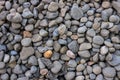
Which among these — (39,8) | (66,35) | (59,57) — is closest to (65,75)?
(59,57)

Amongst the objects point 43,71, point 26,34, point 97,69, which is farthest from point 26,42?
point 97,69

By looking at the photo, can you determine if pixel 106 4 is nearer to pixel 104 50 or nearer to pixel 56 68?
pixel 104 50

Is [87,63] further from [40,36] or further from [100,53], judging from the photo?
[40,36]

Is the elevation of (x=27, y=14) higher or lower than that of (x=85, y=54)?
higher

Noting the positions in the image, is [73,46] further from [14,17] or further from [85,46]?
[14,17]

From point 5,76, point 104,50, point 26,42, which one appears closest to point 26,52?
point 26,42

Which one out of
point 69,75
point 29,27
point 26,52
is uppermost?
point 29,27

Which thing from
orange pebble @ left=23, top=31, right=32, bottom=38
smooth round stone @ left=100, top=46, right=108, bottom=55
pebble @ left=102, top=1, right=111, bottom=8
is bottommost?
smooth round stone @ left=100, top=46, right=108, bottom=55

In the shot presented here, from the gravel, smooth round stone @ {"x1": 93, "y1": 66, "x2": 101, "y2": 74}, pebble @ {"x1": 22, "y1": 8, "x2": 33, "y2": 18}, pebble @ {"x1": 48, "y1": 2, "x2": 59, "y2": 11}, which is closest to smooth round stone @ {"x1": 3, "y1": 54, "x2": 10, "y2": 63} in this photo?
the gravel

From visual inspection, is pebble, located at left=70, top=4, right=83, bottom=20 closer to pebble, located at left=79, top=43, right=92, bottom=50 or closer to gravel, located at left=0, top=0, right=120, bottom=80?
gravel, located at left=0, top=0, right=120, bottom=80
